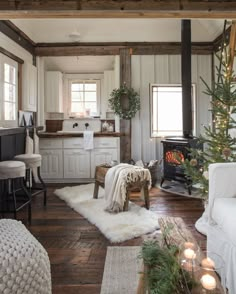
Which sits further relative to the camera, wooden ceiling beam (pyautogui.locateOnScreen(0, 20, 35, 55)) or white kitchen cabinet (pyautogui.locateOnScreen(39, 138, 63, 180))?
white kitchen cabinet (pyautogui.locateOnScreen(39, 138, 63, 180))

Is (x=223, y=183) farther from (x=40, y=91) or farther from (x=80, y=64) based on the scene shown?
(x=80, y=64)

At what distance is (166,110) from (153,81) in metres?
0.65

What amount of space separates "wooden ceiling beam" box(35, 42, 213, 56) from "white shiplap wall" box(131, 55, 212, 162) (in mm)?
113

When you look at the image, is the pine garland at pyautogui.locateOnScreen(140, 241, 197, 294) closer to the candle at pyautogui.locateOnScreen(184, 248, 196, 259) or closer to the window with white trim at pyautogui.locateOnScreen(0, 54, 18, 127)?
the candle at pyautogui.locateOnScreen(184, 248, 196, 259)

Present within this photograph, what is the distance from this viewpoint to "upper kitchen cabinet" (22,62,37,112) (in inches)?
218

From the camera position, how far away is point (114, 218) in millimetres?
3678

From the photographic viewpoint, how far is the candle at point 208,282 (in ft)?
3.94

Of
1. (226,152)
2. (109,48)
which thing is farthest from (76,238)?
(109,48)

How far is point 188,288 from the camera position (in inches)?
48.9

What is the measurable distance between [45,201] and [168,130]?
3.03 metres

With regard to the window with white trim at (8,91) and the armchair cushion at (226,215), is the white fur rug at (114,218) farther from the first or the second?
the window with white trim at (8,91)

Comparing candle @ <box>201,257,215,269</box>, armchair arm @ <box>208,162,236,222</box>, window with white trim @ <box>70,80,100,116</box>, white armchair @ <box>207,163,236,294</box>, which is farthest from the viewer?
window with white trim @ <box>70,80,100,116</box>

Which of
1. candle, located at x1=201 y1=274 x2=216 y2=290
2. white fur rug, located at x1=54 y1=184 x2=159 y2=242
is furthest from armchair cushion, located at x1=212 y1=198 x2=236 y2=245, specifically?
white fur rug, located at x1=54 y1=184 x2=159 y2=242

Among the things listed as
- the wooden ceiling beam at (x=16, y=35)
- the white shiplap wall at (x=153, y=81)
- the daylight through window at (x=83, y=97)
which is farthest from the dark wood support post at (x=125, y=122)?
the wooden ceiling beam at (x=16, y=35)
